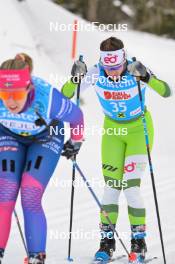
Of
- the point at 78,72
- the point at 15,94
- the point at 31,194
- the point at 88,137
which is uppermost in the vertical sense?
the point at 88,137

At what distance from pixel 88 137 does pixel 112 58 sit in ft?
25.0

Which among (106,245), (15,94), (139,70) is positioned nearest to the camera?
(15,94)

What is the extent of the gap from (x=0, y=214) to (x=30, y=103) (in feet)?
3.11

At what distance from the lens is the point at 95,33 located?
16.9m

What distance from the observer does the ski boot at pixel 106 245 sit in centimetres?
616

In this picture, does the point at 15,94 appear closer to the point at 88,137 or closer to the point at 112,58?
the point at 112,58

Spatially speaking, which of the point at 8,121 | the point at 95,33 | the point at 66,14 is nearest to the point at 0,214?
the point at 8,121

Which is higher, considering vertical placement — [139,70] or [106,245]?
[139,70]

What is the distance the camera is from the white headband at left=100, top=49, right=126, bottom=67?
5.95 meters

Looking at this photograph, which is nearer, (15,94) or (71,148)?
(15,94)

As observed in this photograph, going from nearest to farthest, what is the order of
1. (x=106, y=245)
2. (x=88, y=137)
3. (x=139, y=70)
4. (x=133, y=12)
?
(x=139, y=70) → (x=106, y=245) → (x=88, y=137) → (x=133, y=12)

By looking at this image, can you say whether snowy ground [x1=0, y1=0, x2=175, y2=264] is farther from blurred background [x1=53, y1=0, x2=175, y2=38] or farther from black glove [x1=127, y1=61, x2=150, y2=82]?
blurred background [x1=53, y1=0, x2=175, y2=38]

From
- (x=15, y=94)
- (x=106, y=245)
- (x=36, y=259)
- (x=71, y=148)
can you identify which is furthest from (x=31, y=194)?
(x=106, y=245)

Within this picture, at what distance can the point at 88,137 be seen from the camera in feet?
44.3
